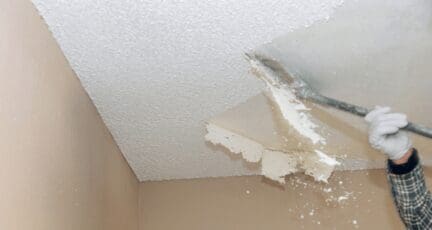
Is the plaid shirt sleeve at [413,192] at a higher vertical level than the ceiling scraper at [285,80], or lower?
lower

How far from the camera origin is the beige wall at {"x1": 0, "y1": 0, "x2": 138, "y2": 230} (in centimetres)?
136

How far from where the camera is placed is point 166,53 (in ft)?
5.73

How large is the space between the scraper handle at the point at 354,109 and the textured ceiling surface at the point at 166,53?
21 centimetres

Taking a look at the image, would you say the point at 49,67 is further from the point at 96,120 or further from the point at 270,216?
the point at 270,216

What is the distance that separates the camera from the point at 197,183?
263 centimetres

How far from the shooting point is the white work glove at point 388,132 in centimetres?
155

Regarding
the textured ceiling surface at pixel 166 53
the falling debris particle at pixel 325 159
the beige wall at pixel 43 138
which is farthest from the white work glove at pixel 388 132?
the beige wall at pixel 43 138

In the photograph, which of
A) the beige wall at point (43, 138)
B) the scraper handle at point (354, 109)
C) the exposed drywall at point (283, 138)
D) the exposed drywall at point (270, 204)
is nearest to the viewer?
the beige wall at point (43, 138)

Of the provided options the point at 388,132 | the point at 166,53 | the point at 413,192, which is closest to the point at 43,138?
the point at 166,53

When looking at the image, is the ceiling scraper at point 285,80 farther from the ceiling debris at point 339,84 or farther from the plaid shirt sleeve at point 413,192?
the plaid shirt sleeve at point 413,192

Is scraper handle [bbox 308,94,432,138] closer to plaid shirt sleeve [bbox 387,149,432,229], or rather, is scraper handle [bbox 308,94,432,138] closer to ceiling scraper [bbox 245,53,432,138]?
ceiling scraper [bbox 245,53,432,138]

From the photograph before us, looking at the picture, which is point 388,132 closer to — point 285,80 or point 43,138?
point 285,80

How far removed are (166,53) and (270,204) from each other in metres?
1.00

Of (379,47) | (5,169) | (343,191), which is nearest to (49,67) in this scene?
(5,169)
